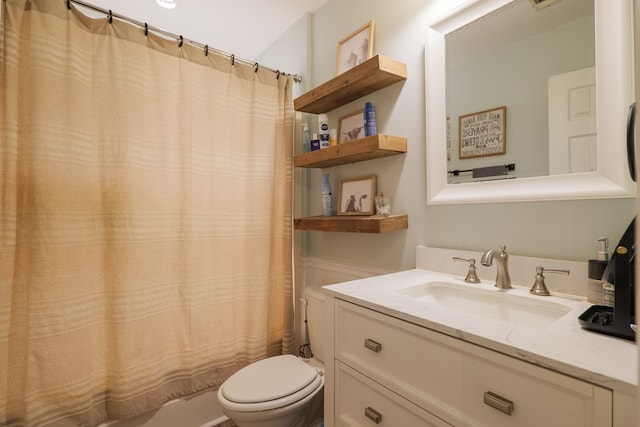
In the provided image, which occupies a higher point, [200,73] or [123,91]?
[200,73]

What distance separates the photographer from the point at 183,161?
158cm

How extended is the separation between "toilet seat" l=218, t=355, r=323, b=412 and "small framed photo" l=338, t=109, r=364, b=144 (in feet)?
3.98

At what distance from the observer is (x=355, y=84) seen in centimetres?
148

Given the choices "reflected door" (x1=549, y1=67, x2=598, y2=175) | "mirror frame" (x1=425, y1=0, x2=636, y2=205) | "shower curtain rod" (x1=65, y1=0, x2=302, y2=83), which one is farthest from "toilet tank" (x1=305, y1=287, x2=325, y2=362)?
"shower curtain rod" (x1=65, y1=0, x2=302, y2=83)

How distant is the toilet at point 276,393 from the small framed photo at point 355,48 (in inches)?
50.7

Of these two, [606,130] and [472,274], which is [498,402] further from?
[606,130]

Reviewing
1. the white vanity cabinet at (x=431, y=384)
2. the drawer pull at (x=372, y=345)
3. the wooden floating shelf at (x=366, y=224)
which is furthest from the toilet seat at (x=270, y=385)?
the wooden floating shelf at (x=366, y=224)

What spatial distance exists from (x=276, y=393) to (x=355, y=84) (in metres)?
1.44

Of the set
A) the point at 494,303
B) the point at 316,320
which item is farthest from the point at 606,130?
the point at 316,320

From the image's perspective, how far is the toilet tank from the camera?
165 centimetres

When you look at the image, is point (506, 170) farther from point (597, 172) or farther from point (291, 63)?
point (291, 63)

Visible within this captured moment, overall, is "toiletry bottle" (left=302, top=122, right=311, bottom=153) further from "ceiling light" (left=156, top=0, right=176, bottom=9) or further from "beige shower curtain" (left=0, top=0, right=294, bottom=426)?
"ceiling light" (left=156, top=0, right=176, bottom=9)

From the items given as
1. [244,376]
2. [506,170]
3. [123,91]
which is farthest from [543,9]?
[244,376]

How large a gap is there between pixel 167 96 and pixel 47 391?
141cm
